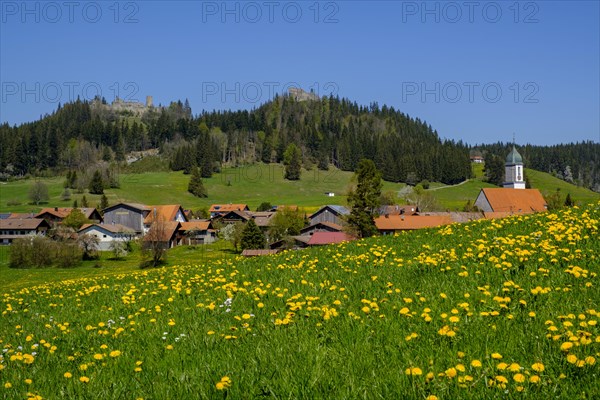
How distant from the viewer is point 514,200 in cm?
11081

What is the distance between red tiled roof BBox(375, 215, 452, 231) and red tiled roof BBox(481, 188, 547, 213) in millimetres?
13350

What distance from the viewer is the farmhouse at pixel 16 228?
120 m

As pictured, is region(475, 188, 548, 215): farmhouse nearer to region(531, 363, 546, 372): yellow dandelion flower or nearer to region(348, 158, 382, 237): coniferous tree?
region(348, 158, 382, 237): coniferous tree

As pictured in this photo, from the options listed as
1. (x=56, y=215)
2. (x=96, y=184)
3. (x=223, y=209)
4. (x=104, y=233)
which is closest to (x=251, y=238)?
(x=104, y=233)

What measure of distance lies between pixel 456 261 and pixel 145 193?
166m

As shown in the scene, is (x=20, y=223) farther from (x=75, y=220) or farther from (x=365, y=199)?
(x=365, y=199)

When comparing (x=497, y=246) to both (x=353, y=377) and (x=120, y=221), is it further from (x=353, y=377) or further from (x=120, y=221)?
(x=120, y=221)

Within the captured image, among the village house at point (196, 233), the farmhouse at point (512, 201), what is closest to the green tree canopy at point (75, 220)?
the village house at point (196, 233)

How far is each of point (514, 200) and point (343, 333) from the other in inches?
4363

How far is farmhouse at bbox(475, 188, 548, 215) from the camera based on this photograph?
10906cm

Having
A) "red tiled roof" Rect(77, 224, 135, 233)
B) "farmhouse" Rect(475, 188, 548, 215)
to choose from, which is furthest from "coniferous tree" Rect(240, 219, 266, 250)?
"farmhouse" Rect(475, 188, 548, 215)

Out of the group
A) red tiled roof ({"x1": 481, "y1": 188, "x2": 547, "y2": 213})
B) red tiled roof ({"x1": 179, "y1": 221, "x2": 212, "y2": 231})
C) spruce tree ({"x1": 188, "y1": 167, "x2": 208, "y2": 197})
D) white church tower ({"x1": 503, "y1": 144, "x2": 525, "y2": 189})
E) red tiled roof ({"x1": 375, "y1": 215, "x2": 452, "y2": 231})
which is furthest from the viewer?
spruce tree ({"x1": 188, "y1": 167, "x2": 208, "y2": 197})

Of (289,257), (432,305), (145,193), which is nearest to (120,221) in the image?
(145,193)

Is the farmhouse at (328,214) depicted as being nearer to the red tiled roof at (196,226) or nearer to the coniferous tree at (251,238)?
the red tiled roof at (196,226)
